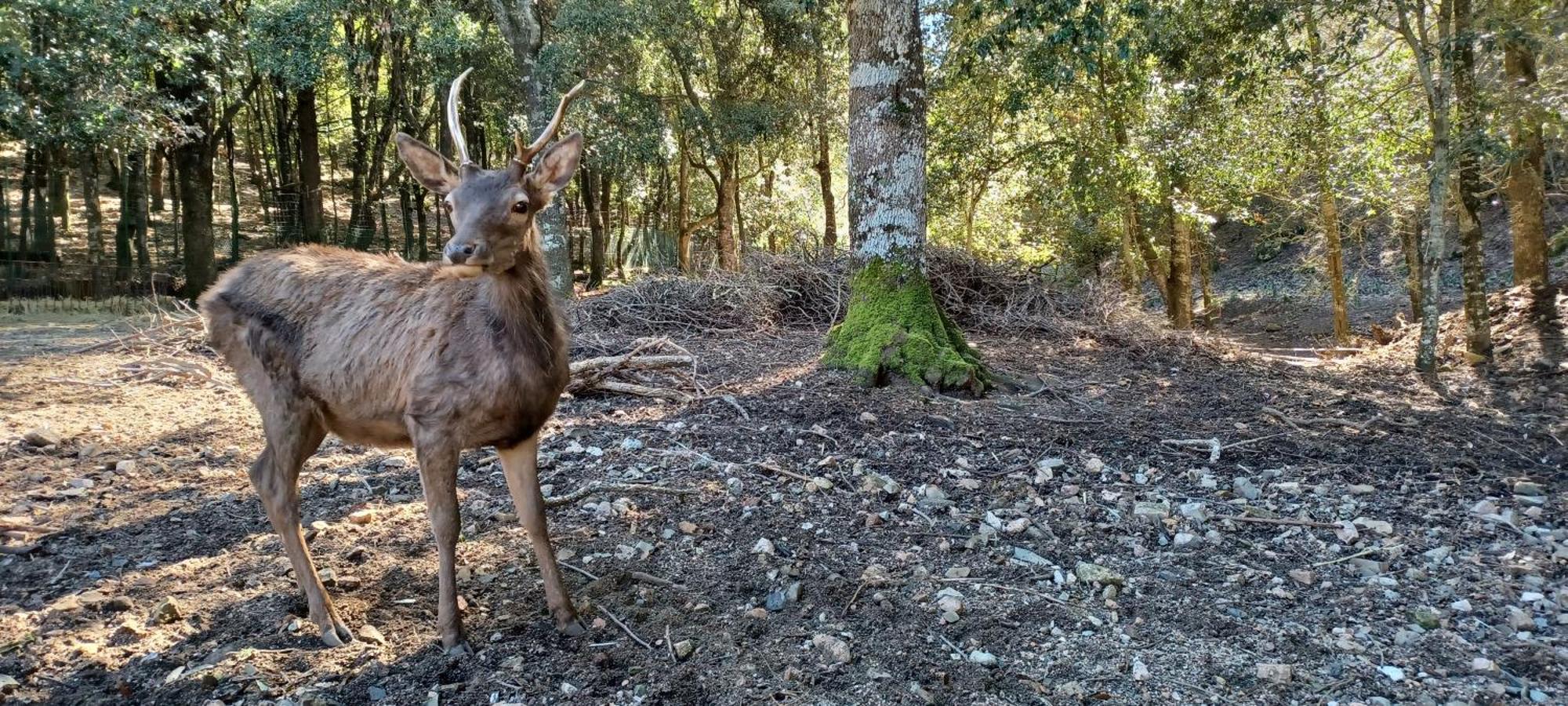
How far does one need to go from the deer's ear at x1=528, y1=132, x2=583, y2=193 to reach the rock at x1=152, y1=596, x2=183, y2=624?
2.13 metres

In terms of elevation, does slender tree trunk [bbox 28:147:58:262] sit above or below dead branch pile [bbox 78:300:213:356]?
above

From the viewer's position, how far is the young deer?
122 inches

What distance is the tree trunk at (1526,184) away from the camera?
801cm

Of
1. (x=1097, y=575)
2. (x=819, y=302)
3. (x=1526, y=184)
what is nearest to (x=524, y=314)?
(x=1097, y=575)

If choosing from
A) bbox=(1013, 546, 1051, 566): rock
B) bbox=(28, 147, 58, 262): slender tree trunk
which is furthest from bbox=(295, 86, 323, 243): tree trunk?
bbox=(1013, 546, 1051, 566): rock

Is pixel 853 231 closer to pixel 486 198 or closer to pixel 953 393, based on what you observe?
pixel 953 393

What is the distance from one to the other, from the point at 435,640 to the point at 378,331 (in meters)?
1.24

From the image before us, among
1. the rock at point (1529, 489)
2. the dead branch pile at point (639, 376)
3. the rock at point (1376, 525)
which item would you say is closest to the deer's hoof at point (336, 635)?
the dead branch pile at point (639, 376)

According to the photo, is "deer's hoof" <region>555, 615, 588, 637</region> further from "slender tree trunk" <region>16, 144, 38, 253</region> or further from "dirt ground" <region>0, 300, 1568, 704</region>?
"slender tree trunk" <region>16, 144, 38, 253</region>

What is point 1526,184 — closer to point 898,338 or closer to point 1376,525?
point 1376,525

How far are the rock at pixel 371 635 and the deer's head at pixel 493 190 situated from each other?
1.42 m

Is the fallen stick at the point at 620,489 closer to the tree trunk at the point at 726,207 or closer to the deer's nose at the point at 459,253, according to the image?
the deer's nose at the point at 459,253

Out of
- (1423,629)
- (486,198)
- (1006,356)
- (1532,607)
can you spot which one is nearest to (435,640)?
(486,198)

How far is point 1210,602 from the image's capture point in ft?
11.0
